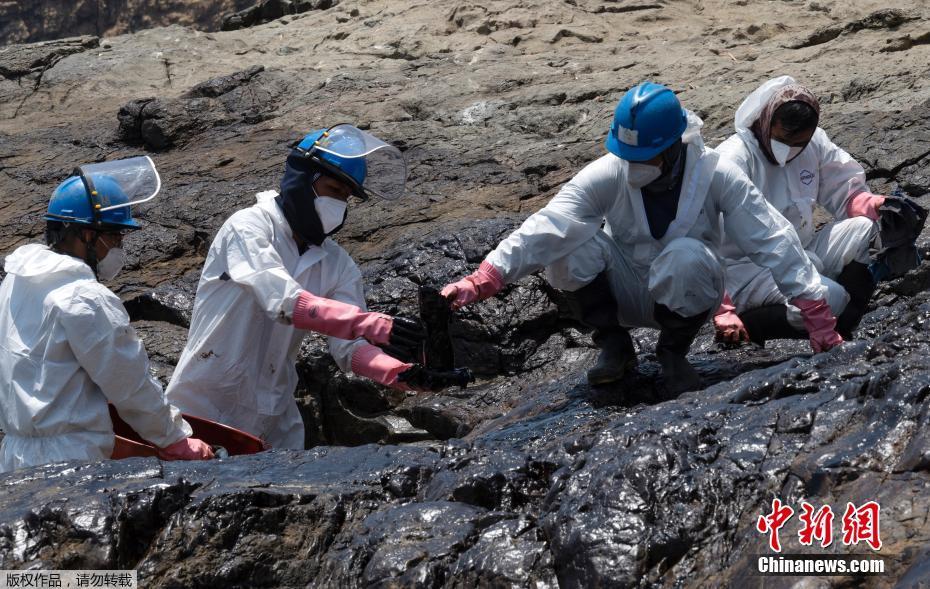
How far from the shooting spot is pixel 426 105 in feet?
32.1

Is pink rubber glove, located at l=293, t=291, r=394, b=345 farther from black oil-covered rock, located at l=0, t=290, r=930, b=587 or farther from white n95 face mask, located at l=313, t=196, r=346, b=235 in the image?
black oil-covered rock, located at l=0, t=290, r=930, b=587

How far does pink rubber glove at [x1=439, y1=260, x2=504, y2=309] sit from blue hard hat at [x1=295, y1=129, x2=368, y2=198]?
804mm

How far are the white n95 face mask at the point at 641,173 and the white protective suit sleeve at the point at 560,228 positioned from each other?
93 mm

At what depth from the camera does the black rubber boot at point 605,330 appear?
491cm

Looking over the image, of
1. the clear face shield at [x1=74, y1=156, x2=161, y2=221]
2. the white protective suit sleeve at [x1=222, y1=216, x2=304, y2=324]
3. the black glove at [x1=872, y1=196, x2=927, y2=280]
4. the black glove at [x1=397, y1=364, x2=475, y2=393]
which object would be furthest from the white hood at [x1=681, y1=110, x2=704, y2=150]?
the clear face shield at [x1=74, y1=156, x2=161, y2=221]

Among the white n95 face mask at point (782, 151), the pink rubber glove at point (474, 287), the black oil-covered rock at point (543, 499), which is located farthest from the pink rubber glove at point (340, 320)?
the white n95 face mask at point (782, 151)

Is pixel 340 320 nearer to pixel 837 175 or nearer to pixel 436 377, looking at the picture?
pixel 436 377

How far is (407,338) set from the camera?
479 centimetres

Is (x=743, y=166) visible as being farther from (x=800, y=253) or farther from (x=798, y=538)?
(x=798, y=538)

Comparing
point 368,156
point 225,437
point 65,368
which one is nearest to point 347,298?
point 368,156

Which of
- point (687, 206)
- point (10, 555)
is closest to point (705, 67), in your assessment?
point (687, 206)

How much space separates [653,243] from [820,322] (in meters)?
0.71

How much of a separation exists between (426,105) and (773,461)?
6652 millimetres

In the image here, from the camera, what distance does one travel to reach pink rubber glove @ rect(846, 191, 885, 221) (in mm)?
5348
